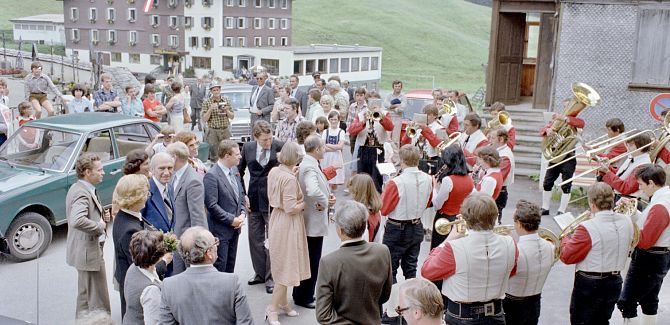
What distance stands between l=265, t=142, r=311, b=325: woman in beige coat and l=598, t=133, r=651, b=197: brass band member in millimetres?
3712

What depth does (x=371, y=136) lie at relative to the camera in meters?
11.4

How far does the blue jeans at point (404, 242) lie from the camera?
22.9ft

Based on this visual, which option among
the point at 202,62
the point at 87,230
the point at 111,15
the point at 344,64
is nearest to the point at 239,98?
the point at 87,230

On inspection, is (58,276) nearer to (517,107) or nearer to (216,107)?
(216,107)

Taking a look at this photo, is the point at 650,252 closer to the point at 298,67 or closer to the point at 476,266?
the point at 476,266

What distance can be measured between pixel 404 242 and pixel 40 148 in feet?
18.2

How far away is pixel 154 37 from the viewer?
68875 millimetres

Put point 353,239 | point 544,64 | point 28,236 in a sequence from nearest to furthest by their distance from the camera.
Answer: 1. point 353,239
2. point 28,236
3. point 544,64

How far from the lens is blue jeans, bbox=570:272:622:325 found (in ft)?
19.4

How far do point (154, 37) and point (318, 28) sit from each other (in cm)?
3470

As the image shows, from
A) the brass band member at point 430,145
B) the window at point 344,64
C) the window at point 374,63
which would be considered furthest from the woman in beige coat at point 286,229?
the window at point 374,63

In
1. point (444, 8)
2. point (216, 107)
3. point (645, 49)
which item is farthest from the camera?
point (444, 8)

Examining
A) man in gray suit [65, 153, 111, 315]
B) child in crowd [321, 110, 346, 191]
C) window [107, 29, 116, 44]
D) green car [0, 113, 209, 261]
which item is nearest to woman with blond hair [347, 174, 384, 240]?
man in gray suit [65, 153, 111, 315]

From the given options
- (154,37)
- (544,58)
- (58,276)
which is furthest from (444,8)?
(58,276)
